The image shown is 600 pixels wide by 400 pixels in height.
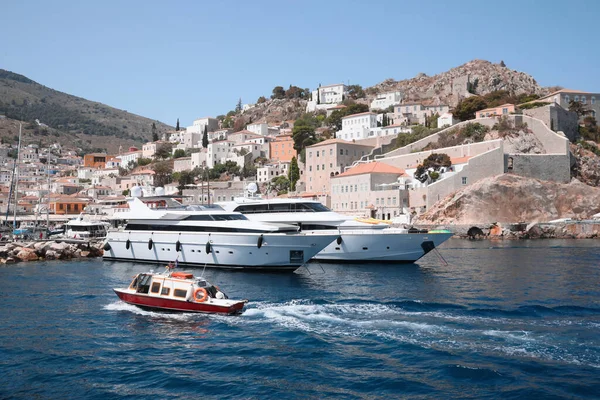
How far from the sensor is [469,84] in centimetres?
9925

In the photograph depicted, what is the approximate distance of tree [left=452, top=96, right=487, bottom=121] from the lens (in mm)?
73312

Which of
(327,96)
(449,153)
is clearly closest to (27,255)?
(449,153)

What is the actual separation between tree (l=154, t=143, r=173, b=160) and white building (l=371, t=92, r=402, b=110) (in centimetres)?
4371

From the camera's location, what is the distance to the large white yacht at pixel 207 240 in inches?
1041

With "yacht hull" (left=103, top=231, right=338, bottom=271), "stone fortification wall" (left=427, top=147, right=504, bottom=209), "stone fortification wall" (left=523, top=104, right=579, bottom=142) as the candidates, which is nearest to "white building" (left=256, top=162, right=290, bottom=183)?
"stone fortification wall" (left=427, top=147, right=504, bottom=209)

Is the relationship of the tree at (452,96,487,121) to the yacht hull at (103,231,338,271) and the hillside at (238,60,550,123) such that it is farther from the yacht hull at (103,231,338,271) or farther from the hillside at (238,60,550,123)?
the yacht hull at (103,231,338,271)

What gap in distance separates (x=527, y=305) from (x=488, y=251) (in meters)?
20.5

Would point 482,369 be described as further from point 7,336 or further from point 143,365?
A: point 7,336

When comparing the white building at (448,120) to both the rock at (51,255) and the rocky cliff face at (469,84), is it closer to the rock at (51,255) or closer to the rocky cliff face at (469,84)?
the rocky cliff face at (469,84)

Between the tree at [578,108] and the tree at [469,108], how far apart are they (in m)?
10.8

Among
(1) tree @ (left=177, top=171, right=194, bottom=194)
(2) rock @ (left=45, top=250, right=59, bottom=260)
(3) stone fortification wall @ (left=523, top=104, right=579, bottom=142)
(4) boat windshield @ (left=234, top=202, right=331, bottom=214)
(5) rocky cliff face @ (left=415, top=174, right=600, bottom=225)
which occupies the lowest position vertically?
(2) rock @ (left=45, top=250, right=59, bottom=260)

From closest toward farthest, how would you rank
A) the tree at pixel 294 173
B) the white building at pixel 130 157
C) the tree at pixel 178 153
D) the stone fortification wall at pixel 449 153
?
the stone fortification wall at pixel 449 153
the tree at pixel 294 173
the tree at pixel 178 153
the white building at pixel 130 157

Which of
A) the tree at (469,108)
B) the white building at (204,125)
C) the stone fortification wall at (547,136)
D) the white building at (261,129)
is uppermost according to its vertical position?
the white building at (204,125)

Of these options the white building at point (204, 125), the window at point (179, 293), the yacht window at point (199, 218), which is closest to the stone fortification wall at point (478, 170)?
the yacht window at point (199, 218)
